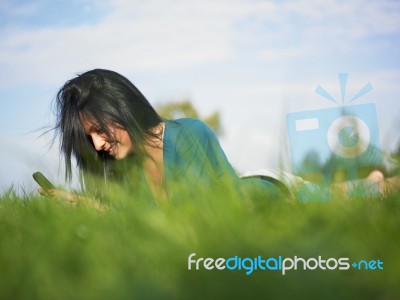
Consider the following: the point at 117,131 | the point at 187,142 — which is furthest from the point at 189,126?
the point at 117,131

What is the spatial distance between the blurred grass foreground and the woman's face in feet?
3.38

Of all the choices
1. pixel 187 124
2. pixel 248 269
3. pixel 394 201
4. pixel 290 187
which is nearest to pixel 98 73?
pixel 187 124

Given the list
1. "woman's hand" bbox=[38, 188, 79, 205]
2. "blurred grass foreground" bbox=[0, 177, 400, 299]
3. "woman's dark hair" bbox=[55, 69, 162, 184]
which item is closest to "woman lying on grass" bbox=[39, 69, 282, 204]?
"woman's dark hair" bbox=[55, 69, 162, 184]

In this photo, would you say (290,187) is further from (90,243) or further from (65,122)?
(65,122)

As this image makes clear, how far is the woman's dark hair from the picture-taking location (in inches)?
103

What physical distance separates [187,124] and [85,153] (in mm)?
A: 580

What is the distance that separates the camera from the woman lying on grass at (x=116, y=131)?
2584 millimetres

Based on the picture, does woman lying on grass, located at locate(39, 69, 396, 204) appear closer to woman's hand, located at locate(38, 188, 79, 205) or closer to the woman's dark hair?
the woman's dark hair

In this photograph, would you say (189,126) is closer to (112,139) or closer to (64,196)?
(112,139)

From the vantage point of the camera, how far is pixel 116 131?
8.45 ft

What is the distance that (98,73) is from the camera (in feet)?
9.02

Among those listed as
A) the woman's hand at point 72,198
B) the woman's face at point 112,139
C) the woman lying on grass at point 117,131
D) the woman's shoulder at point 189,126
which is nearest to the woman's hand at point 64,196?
the woman's hand at point 72,198

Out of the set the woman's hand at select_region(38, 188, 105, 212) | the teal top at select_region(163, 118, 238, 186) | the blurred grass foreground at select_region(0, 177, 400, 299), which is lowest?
the blurred grass foreground at select_region(0, 177, 400, 299)

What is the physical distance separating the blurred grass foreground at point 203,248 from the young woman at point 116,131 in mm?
1044
